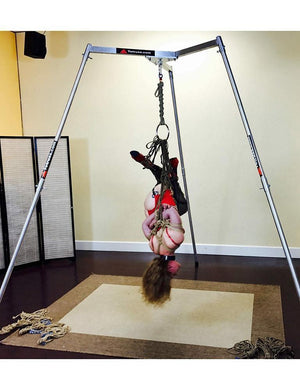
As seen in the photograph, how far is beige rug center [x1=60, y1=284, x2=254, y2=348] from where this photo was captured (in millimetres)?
2363

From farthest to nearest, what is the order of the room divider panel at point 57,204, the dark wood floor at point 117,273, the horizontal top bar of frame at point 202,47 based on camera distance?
the room divider panel at point 57,204 → the dark wood floor at point 117,273 → the horizontal top bar of frame at point 202,47

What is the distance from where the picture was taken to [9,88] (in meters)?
4.04

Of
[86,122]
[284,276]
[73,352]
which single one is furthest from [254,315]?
[86,122]

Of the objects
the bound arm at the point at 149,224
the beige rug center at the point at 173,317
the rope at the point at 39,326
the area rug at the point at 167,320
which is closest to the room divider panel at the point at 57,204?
the area rug at the point at 167,320

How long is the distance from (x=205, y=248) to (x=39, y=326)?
2.07m

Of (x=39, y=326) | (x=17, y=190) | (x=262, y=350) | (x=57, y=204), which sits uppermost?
(x=17, y=190)

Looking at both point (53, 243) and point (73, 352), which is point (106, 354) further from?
point (53, 243)

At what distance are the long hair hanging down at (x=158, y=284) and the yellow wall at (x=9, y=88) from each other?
100 inches

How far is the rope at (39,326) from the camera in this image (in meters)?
2.39

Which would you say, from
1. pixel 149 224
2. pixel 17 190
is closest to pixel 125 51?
pixel 149 224

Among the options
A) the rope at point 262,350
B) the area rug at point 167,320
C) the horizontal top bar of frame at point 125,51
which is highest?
the horizontal top bar of frame at point 125,51

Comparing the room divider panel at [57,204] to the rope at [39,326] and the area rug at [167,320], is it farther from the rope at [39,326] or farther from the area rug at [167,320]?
the rope at [39,326]

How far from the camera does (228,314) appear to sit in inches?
104

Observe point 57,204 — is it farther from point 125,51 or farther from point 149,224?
point 125,51
